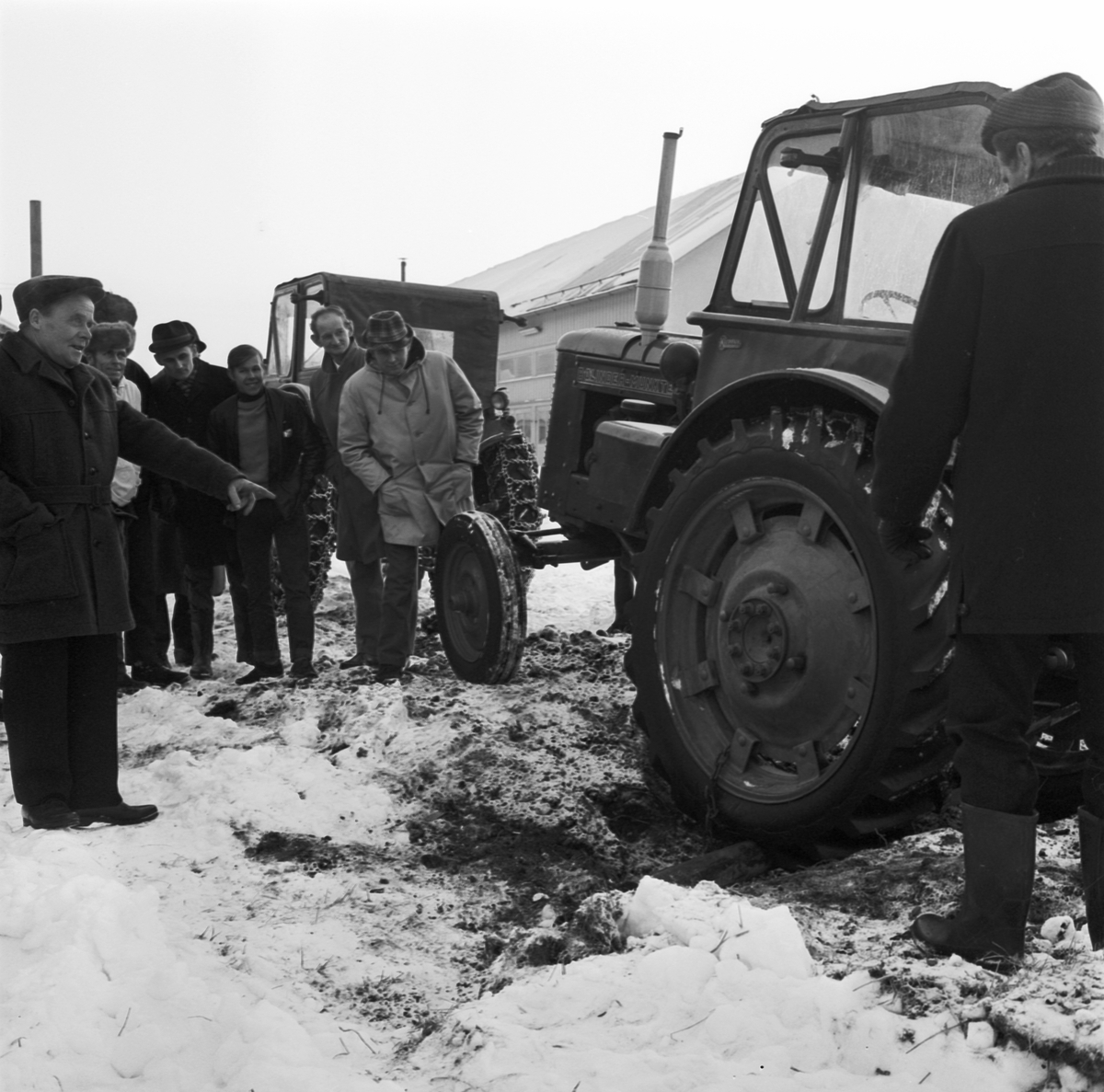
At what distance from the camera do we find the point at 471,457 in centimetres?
596

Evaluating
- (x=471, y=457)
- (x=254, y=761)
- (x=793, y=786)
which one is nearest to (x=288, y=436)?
(x=471, y=457)

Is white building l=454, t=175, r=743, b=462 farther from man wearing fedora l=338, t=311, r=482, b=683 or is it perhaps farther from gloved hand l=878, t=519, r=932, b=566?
gloved hand l=878, t=519, r=932, b=566

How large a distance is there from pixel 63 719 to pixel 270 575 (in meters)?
2.32

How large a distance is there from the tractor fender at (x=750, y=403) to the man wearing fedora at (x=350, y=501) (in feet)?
7.34

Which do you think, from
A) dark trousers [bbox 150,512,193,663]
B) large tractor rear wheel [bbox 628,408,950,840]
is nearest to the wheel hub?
large tractor rear wheel [bbox 628,408,950,840]

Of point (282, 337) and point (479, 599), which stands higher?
point (282, 337)

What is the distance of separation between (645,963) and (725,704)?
1224mm

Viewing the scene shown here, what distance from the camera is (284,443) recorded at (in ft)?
20.1

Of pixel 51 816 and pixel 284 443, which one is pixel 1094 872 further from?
pixel 284 443

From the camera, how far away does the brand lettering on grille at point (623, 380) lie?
208 inches

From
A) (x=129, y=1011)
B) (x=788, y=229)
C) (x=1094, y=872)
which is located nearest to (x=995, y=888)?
(x=1094, y=872)

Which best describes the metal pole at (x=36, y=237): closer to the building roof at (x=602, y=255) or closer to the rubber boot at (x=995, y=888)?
the building roof at (x=602, y=255)

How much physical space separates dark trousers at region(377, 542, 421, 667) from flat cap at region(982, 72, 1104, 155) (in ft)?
12.6

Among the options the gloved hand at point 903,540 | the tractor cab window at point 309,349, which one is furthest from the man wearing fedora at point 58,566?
the tractor cab window at point 309,349
